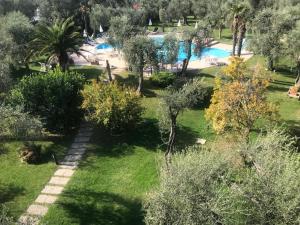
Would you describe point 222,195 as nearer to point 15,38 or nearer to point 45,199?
point 45,199

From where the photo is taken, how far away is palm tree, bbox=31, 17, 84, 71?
129 ft

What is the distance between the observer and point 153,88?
42.0m

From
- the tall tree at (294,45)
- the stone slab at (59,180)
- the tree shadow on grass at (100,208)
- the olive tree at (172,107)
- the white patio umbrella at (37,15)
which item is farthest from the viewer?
the white patio umbrella at (37,15)

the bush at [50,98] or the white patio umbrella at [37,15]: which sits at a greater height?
the white patio umbrella at [37,15]

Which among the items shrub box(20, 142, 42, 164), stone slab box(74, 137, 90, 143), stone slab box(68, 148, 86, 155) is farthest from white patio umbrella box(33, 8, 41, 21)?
stone slab box(68, 148, 86, 155)

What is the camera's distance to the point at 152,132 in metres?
34.1

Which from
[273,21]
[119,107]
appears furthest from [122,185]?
[273,21]

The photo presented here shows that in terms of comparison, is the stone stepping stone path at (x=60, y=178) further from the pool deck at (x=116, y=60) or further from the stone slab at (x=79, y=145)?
the pool deck at (x=116, y=60)

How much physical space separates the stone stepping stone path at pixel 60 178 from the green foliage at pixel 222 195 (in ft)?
26.7

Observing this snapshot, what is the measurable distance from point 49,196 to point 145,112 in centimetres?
1339

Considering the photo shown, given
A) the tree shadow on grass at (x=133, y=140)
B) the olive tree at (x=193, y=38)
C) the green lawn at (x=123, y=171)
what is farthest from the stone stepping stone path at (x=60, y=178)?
the olive tree at (x=193, y=38)

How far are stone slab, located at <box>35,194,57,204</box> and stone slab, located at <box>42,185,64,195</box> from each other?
1.36 ft

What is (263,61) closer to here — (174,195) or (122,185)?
(122,185)

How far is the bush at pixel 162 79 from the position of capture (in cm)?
4197
